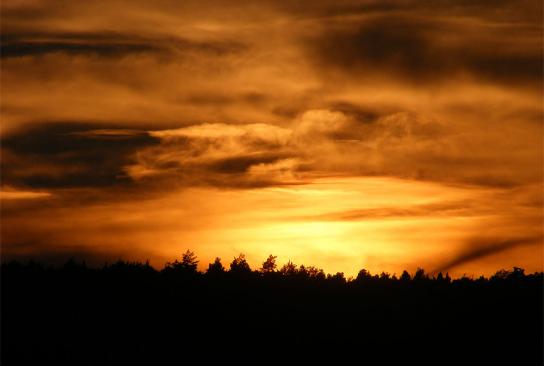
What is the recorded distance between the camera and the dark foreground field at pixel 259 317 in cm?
8181

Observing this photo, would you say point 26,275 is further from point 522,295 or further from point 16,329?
point 522,295

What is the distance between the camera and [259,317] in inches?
3647

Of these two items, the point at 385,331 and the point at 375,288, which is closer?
the point at 385,331

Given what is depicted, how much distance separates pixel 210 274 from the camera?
9844 cm

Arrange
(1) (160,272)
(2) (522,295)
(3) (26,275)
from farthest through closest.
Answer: (1) (160,272) → (2) (522,295) → (3) (26,275)

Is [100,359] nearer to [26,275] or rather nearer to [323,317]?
[26,275]

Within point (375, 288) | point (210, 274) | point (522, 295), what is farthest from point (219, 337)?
point (522, 295)

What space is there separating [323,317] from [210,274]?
37.1 ft

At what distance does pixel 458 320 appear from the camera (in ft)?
297

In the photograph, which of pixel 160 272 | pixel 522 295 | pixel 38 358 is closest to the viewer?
pixel 38 358

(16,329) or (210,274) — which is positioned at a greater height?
(210,274)

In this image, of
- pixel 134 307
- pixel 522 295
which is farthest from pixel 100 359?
pixel 522 295

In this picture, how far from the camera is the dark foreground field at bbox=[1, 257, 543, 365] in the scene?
8181 cm

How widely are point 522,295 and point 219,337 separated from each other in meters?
25.6
